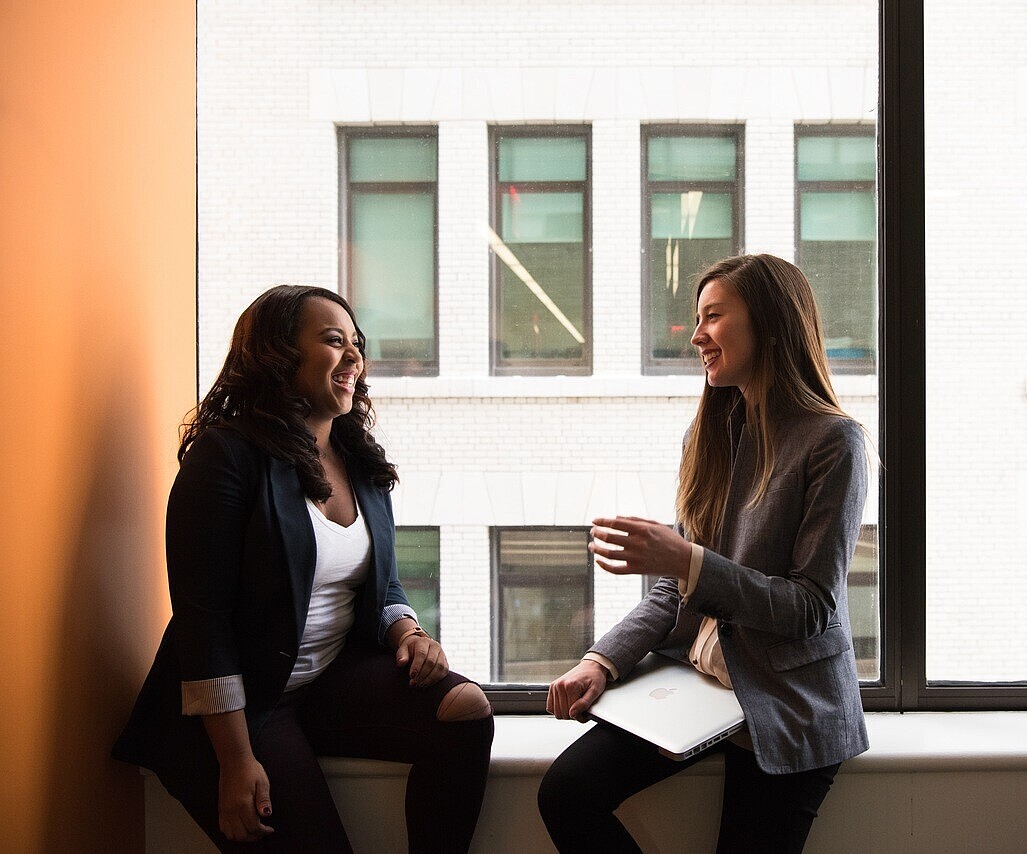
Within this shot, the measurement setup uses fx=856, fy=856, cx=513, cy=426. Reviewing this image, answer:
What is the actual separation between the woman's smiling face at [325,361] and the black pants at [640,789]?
35.0 inches

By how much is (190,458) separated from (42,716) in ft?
1.77

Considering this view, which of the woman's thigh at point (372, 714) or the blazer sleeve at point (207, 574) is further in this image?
the woman's thigh at point (372, 714)

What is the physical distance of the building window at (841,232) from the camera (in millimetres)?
2328

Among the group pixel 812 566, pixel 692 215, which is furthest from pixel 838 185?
pixel 812 566

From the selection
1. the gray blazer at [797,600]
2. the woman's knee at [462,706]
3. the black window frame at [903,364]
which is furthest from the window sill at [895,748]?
the gray blazer at [797,600]

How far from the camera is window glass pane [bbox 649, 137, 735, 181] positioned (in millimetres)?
2357

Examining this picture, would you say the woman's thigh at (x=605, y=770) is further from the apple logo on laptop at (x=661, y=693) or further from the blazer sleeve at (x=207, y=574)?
the blazer sleeve at (x=207, y=574)

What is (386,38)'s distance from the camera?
238 cm

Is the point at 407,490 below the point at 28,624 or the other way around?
the other way around

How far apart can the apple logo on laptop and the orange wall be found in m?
1.16

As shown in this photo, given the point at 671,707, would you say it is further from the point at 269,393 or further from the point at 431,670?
the point at 269,393

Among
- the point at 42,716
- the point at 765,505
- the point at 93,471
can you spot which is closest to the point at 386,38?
the point at 93,471

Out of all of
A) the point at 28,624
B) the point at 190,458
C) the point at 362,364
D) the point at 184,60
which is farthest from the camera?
the point at 184,60

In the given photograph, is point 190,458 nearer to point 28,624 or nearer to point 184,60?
point 28,624
